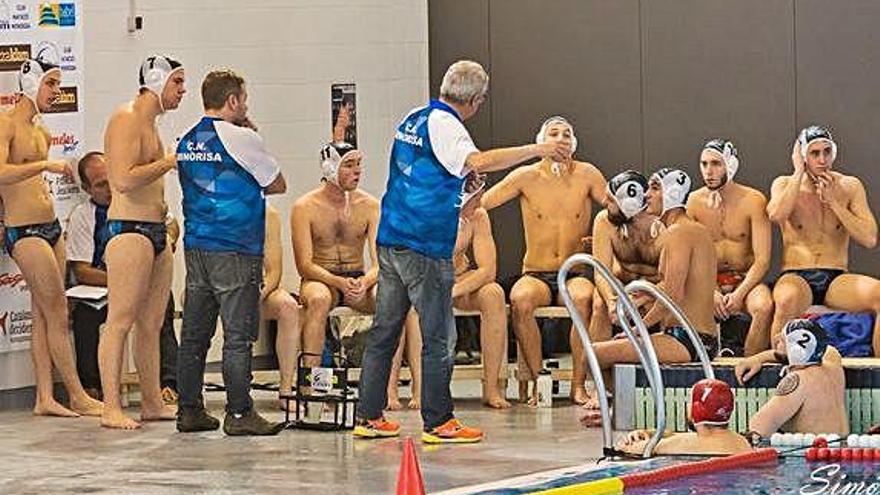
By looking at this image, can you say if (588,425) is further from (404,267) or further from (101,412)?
(101,412)

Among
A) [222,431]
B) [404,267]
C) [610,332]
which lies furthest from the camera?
[610,332]

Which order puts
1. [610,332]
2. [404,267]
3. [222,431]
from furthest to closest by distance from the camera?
[610,332] < [222,431] < [404,267]

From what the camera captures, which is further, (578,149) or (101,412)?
(578,149)

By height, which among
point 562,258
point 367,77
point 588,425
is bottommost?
point 588,425

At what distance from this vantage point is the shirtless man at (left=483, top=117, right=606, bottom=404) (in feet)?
39.1

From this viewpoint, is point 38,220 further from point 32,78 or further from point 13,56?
point 13,56

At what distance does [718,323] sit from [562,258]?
3.54 feet

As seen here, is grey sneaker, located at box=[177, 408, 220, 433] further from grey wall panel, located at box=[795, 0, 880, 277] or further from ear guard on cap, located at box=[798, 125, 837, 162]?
grey wall panel, located at box=[795, 0, 880, 277]

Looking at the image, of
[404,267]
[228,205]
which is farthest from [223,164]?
[404,267]

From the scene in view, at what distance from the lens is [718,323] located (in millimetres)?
11586

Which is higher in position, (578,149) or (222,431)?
(578,149)

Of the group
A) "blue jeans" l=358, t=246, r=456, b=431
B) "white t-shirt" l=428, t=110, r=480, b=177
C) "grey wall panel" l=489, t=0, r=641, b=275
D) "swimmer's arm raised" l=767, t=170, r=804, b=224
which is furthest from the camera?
"grey wall panel" l=489, t=0, r=641, b=275

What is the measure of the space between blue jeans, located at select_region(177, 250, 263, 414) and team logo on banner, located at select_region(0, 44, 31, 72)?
199cm

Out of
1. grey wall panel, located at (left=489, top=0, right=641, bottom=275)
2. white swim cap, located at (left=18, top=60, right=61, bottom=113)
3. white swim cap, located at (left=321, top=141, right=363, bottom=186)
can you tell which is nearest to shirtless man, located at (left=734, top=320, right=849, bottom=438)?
white swim cap, located at (left=321, top=141, right=363, bottom=186)
